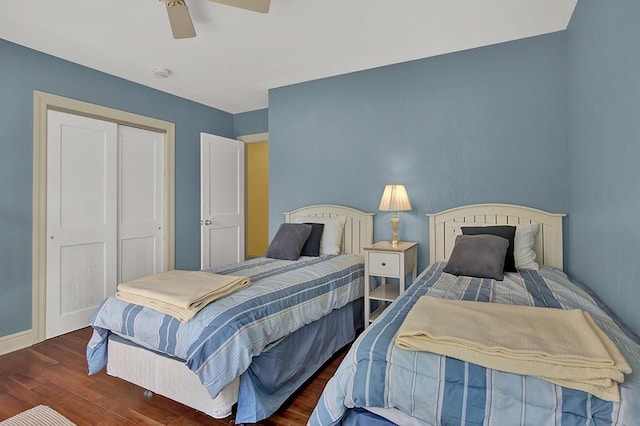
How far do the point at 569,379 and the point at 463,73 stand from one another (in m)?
2.73

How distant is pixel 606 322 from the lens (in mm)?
1396

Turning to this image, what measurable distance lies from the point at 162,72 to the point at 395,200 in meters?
2.61

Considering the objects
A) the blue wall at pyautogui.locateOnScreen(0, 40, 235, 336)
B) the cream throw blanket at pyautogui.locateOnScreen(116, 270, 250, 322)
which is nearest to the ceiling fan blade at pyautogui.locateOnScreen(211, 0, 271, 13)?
the cream throw blanket at pyautogui.locateOnScreen(116, 270, 250, 322)

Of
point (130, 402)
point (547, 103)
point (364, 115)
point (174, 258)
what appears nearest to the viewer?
point (130, 402)

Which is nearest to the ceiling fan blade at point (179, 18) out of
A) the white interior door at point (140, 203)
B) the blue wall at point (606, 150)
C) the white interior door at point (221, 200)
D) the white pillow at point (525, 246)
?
the white interior door at point (221, 200)

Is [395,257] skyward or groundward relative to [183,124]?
groundward

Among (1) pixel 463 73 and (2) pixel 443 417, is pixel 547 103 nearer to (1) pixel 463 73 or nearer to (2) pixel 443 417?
(1) pixel 463 73

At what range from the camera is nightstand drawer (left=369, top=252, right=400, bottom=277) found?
2785 mm

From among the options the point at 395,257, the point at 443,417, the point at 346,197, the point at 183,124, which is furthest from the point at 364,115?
the point at 443,417

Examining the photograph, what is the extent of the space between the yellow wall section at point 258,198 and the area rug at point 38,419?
15.3 feet

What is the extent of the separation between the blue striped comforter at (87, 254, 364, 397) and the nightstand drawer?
0.44m

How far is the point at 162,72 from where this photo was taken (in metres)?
3.39

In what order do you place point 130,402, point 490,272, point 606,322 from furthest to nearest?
point 490,272 < point 130,402 < point 606,322

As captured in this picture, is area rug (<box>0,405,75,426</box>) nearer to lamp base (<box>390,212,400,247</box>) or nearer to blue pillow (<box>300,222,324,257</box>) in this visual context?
blue pillow (<box>300,222,324,257</box>)
